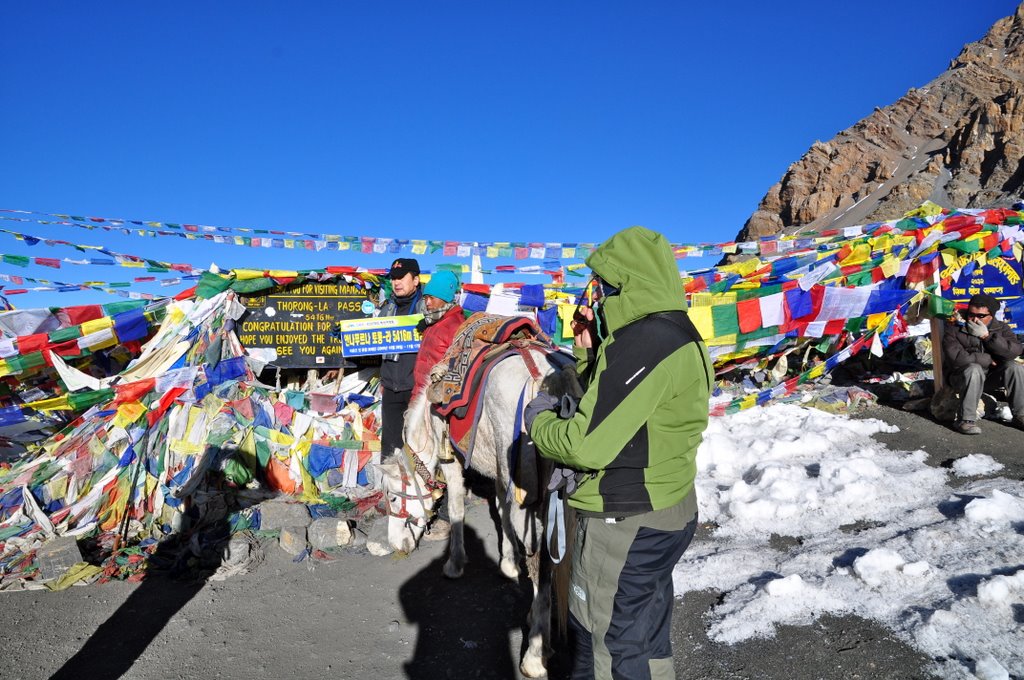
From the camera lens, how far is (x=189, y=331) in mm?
6352

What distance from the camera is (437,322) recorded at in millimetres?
4668

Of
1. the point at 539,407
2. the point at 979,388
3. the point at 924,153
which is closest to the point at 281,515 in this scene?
the point at 539,407

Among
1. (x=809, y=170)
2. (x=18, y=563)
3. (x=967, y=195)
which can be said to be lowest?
(x=18, y=563)

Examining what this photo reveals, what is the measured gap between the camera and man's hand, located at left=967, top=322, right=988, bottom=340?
21.4 ft

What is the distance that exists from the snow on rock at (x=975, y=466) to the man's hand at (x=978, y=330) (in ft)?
5.75

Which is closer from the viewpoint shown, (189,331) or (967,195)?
(189,331)

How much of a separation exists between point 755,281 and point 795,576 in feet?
15.9

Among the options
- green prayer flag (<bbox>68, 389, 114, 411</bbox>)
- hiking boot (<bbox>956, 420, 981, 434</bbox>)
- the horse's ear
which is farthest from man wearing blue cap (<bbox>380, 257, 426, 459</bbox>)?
hiking boot (<bbox>956, 420, 981, 434</bbox>)

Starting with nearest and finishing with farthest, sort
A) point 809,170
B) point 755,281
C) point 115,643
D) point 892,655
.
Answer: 1. point 892,655
2. point 115,643
3. point 755,281
4. point 809,170

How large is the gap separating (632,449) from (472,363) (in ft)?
5.81

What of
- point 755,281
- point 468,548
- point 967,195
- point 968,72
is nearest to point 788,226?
point 967,195

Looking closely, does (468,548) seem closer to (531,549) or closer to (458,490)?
(458,490)

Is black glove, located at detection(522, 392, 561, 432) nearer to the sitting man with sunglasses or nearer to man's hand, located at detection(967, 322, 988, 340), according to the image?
the sitting man with sunglasses

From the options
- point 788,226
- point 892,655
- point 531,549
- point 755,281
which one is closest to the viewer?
point 892,655
